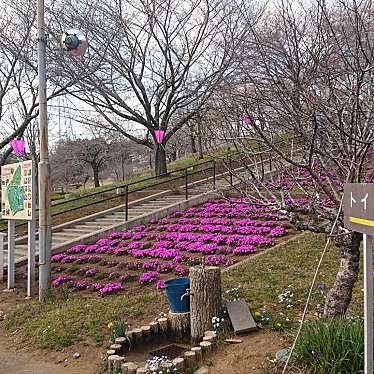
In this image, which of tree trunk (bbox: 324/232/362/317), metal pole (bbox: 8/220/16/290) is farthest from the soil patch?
metal pole (bbox: 8/220/16/290)

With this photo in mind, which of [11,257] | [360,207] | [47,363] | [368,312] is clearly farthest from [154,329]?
[11,257]

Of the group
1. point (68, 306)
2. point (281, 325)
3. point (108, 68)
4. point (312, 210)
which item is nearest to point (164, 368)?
point (281, 325)

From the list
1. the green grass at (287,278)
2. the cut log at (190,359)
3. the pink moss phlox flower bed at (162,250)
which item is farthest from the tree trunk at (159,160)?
the cut log at (190,359)

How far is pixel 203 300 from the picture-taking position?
5262 mm

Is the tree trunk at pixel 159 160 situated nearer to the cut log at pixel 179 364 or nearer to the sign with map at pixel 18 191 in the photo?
the sign with map at pixel 18 191

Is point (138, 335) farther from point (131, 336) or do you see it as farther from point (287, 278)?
point (287, 278)

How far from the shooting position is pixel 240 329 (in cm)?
493

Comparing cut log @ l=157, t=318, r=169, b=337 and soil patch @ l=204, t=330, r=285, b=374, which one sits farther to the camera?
cut log @ l=157, t=318, r=169, b=337

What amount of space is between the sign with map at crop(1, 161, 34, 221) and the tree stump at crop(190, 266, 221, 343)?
4.46 metres

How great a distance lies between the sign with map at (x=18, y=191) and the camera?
8.66 m

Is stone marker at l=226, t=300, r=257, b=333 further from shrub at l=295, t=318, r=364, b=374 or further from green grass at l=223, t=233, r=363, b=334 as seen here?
shrub at l=295, t=318, r=364, b=374

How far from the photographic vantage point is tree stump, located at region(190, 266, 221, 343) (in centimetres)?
525

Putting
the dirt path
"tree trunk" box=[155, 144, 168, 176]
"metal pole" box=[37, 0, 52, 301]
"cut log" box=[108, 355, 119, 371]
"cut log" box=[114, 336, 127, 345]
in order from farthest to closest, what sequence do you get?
"tree trunk" box=[155, 144, 168, 176], "metal pole" box=[37, 0, 52, 301], "cut log" box=[114, 336, 127, 345], the dirt path, "cut log" box=[108, 355, 119, 371]

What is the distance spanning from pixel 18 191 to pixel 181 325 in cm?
511
